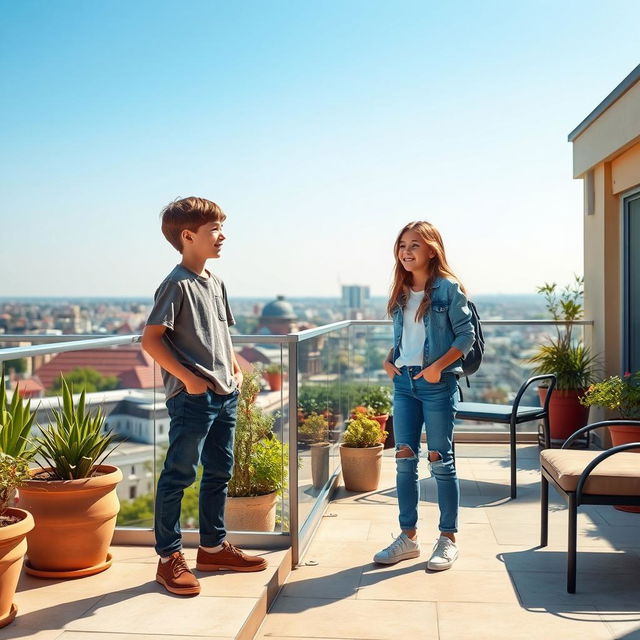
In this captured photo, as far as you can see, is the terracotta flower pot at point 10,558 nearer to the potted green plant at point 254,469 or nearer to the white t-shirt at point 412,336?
the potted green plant at point 254,469

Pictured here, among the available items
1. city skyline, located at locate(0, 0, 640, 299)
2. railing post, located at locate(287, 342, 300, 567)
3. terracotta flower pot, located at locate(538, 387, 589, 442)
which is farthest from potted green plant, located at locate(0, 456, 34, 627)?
city skyline, located at locate(0, 0, 640, 299)

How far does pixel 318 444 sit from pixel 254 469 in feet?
2.52

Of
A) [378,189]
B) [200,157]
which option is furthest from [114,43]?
[378,189]

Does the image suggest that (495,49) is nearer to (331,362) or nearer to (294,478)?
(331,362)

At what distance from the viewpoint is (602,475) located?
3527 millimetres

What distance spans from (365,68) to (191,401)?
75.6 ft

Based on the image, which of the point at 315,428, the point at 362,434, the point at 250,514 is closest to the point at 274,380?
the point at 250,514

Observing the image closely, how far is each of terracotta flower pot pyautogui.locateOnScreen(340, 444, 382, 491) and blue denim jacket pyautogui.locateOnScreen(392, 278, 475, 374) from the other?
1.81 meters

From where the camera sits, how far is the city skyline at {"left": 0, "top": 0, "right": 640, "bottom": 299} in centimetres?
1734

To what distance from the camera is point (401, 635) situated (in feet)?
10.00

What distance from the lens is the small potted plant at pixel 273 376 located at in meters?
3.88

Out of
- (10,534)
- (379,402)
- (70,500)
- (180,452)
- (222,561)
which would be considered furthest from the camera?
(379,402)

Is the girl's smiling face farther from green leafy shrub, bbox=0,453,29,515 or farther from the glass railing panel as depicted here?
green leafy shrub, bbox=0,453,29,515

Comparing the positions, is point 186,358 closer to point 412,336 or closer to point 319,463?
point 412,336
